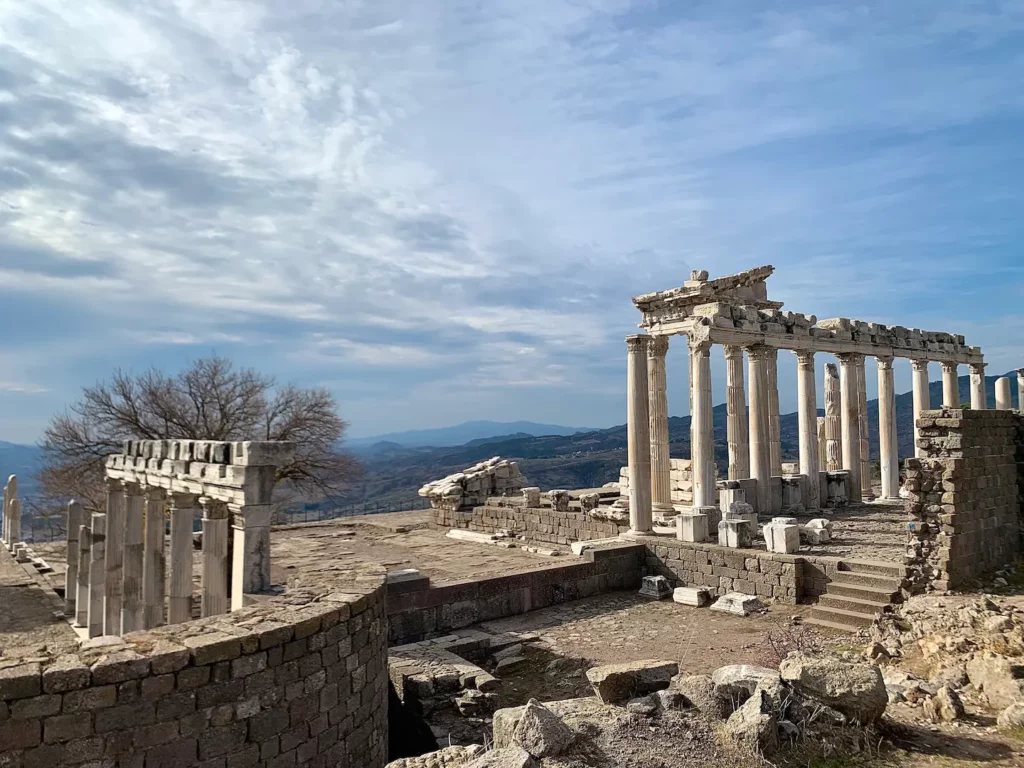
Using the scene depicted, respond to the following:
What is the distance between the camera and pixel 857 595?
12211 mm

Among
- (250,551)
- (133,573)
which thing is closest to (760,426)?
(250,551)

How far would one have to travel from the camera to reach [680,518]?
625 inches

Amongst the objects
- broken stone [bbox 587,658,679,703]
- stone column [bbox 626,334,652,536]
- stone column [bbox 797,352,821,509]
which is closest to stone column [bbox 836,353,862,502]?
stone column [bbox 797,352,821,509]

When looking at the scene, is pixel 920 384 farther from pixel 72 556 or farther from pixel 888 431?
pixel 72 556

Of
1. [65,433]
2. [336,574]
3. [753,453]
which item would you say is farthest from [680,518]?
[65,433]

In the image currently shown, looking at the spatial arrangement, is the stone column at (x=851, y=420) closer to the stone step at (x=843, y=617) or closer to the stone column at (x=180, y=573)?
the stone step at (x=843, y=617)

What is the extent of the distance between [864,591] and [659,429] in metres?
8.26

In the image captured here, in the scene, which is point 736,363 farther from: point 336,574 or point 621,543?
point 336,574

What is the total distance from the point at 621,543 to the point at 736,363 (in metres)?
6.70

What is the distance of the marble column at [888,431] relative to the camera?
72.2ft

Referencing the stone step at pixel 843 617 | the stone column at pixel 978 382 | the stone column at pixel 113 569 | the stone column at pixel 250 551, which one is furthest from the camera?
the stone column at pixel 978 382

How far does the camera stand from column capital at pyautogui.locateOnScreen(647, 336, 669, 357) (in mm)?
19250

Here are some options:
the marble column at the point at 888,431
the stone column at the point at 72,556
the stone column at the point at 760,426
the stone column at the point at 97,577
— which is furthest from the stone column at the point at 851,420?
the stone column at the point at 72,556

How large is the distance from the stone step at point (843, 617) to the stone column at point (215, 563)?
9439 mm
